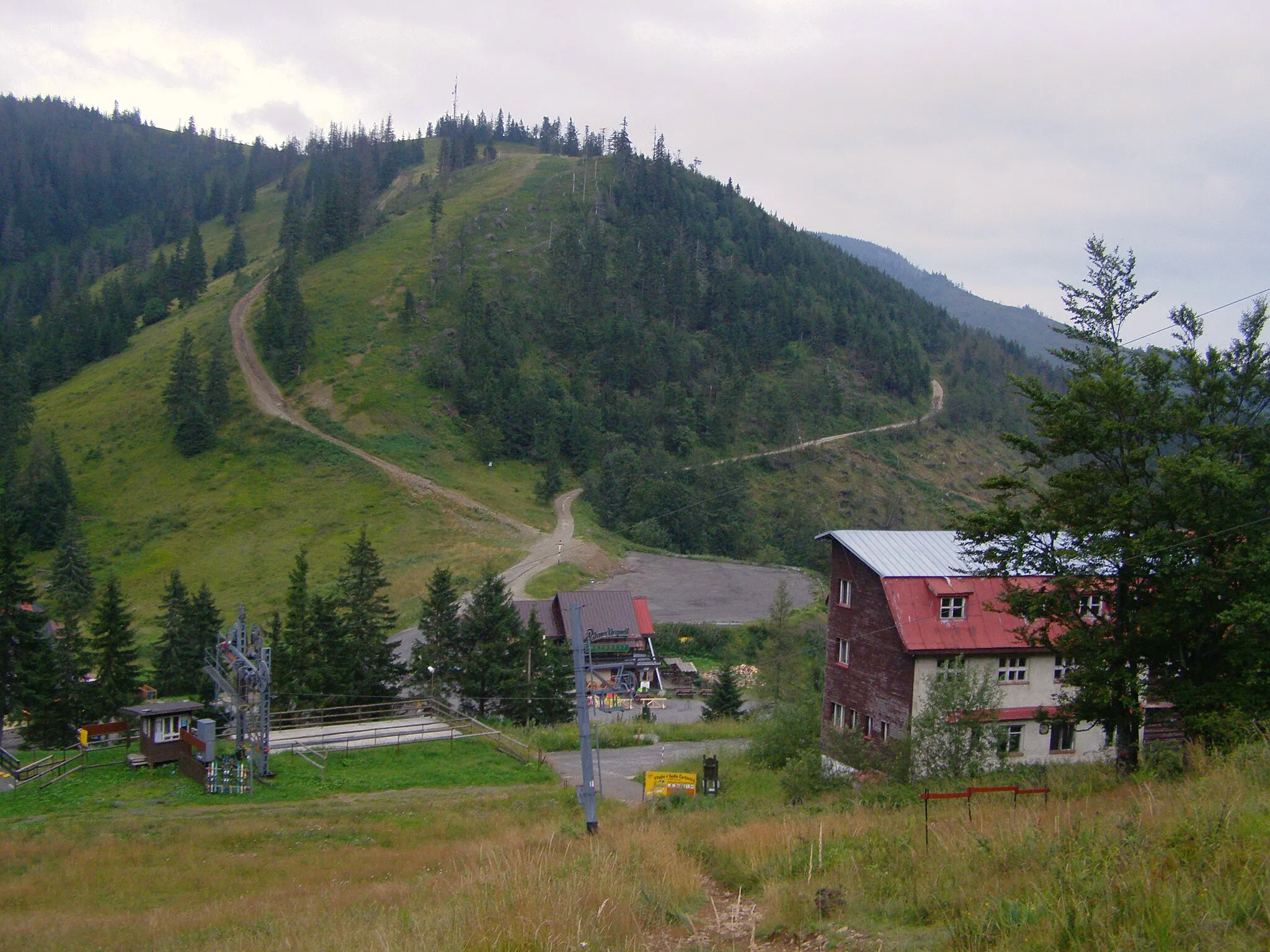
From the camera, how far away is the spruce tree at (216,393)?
80500mm

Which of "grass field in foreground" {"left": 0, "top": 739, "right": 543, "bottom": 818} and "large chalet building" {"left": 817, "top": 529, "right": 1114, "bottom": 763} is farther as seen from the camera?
"grass field in foreground" {"left": 0, "top": 739, "right": 543, "bottom": 818}

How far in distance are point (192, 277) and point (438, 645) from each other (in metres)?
97.5

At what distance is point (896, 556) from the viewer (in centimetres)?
2494

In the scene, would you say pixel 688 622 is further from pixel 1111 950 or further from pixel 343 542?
pixel 1111 950

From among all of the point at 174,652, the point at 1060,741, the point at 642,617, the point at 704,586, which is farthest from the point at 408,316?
the point at 1060,741

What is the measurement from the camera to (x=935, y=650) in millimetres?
22609

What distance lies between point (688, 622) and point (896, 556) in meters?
36.3

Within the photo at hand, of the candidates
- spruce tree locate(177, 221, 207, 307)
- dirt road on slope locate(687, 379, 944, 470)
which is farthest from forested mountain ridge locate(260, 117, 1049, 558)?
spruce tree locate(177, 221, 207, 307)

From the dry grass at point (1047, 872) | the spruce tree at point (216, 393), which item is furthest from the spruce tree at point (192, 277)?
the dry grass at point (1047, 872)

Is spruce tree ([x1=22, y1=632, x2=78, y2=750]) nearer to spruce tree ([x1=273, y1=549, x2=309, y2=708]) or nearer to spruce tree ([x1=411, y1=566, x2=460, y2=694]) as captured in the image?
spruce tree ([x1=273, y1=549, x2=309, y2=708])

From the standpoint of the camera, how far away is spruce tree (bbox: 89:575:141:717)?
3328 cm

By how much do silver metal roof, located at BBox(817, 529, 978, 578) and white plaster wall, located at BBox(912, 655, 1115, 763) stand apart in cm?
249

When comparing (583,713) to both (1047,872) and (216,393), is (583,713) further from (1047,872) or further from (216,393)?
(216,393)

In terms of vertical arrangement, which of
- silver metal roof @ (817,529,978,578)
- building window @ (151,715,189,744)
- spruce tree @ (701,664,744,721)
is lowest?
spruce tree @ (701,664,744,721)
